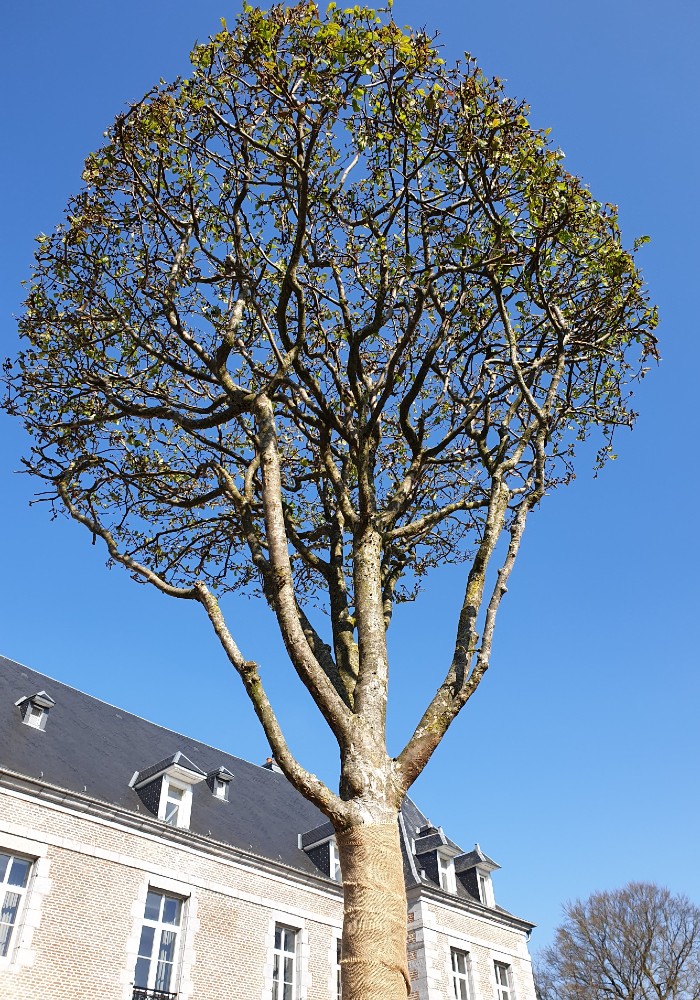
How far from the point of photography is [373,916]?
4.16m

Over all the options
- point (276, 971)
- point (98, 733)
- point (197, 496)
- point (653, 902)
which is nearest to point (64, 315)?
point (197, 496)

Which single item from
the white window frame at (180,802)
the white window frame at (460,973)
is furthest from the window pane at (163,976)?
the white window frame at (460,973)

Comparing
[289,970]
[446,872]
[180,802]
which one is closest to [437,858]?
[446,872]

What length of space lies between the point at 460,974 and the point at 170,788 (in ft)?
29.0

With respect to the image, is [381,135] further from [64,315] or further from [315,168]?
[64,315]

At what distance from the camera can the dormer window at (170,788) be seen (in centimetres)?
1611

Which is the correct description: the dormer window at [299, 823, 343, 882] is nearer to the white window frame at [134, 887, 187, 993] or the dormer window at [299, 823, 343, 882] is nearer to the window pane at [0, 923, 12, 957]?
the white window frame at [134, 887, 187, 993]

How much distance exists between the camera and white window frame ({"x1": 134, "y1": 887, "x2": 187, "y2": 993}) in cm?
1380

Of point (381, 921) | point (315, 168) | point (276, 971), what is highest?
point (315, 168)

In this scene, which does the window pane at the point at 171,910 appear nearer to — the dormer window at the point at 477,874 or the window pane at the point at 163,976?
the window pane at the point at 163,976

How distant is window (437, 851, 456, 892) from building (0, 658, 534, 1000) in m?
0.05

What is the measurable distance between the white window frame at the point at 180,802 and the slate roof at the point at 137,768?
0.28 metres

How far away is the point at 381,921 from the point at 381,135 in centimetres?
568

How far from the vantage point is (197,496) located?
25.9ft
